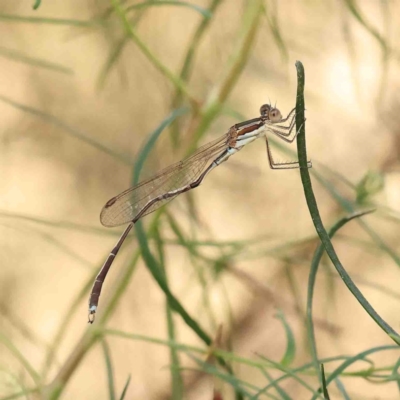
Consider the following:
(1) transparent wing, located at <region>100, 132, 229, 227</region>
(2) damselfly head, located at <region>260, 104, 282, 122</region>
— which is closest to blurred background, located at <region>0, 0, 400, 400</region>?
(1) transparent wing, located at <region>100, 132, 229, 227</region>

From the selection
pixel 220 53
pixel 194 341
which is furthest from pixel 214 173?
pixel 194 341

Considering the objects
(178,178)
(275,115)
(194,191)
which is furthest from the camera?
(194,191)

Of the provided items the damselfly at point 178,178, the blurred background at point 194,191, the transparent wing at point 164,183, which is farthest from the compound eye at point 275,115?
the blurred background at point 194,191

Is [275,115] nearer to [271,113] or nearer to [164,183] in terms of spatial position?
[271,113]

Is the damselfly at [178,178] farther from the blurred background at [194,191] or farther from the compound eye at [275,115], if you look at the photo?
the blurred background at [194,191]

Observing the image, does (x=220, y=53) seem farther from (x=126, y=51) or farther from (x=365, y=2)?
(x=365, y=2)

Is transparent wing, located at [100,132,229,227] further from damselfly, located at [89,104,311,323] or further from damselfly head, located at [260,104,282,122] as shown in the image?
damselfly head, located at [260,104,282,122]

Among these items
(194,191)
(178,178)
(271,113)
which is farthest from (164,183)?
(194,191)

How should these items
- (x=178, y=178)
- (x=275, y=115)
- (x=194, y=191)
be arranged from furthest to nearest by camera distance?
(x=194, y=191) < (x=178, y=178) < (x=275, y=115)

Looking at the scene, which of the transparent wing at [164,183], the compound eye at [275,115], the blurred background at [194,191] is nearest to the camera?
the compound eye at [275,115]
